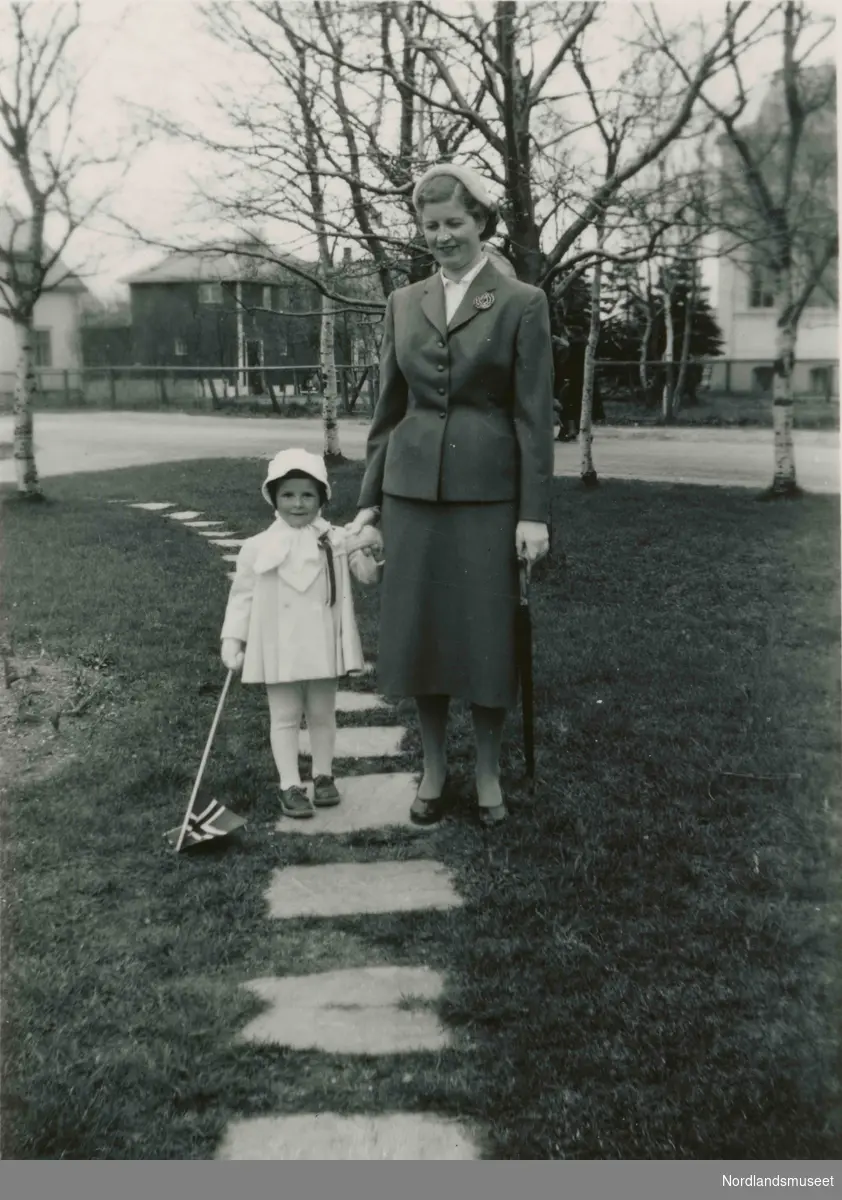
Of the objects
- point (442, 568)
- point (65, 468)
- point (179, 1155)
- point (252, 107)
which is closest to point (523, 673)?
point (442, 568)

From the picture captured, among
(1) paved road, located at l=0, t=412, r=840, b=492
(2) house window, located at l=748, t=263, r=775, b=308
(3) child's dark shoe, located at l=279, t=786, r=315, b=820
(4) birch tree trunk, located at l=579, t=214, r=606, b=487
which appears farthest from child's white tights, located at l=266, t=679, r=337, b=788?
(4) birch tree trunk, located at l=579, t=214, r=606, b=487

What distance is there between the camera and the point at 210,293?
143 inches

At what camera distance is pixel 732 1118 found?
1867 mm

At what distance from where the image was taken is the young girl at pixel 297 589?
9.28ft

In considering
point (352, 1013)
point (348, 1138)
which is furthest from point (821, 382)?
point (348, 1138)

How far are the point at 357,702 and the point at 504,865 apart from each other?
1251 mm

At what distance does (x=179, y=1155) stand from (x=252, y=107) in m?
3.39

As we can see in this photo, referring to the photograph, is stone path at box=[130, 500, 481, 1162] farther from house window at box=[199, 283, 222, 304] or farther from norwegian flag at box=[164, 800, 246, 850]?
house window at box=[199, 283, 222, 304]

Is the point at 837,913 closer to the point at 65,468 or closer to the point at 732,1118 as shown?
the point at 732,1118

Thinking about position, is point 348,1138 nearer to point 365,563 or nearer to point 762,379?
point 365,563

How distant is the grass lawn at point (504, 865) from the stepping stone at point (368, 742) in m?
0.06

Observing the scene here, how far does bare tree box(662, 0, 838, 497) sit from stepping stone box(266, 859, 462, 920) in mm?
1768

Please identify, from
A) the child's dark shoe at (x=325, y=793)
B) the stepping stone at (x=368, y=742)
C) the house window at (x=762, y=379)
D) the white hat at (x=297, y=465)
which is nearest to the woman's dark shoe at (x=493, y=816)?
the child's dark shoe at (x=325, y=793)

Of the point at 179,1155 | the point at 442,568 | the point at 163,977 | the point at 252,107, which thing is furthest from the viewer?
A: the point at 252,107
